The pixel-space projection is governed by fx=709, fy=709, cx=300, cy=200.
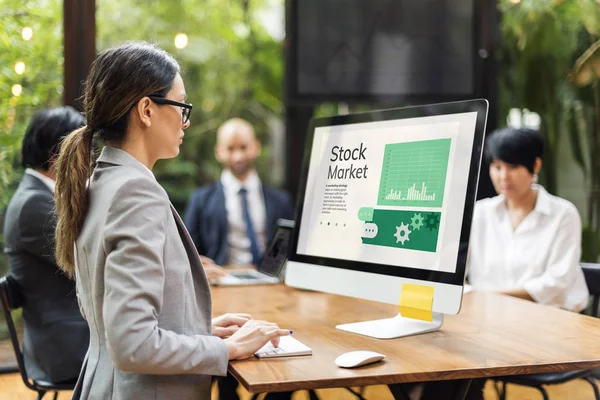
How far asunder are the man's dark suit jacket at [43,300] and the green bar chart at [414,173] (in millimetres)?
1142

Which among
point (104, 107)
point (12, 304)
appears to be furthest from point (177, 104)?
point (12, 304)

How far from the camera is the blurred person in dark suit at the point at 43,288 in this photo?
7.66ft

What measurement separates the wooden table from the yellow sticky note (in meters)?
0.06

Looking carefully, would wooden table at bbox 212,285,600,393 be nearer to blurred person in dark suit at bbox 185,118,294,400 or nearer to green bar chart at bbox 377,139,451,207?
green bar chart at bbox 377,139,451,207

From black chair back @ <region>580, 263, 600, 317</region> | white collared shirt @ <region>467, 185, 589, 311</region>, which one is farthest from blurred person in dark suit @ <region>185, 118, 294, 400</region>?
black chair back @ <region>580, 263, 600, 317</region>

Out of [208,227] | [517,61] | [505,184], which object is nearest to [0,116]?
[208,227]

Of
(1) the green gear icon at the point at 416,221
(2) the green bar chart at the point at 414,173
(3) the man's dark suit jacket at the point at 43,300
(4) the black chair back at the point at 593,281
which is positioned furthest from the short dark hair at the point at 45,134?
(4) the black chair back at the point at 593,281

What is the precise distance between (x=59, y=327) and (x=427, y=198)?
135 cm

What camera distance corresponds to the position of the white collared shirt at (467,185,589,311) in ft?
8.45

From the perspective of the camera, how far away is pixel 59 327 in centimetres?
236

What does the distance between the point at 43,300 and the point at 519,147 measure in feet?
6.09

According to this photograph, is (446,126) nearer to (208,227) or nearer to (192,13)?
(208,227)

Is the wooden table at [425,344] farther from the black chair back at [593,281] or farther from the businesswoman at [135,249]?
the black chair back at [593,281]

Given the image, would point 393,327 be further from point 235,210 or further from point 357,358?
point 235,210
